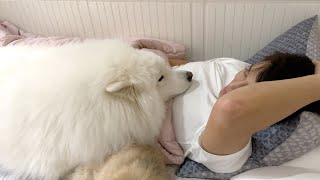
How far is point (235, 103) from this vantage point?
2.96 feet

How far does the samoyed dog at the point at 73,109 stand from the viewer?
1.09 meters

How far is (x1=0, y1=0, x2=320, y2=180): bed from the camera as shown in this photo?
162 cm

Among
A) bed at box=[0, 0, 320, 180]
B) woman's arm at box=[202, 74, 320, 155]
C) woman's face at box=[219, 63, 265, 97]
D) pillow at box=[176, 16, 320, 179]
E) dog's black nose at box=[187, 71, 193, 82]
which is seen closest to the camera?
woman's arm at box=[202, 74, 320, 155]

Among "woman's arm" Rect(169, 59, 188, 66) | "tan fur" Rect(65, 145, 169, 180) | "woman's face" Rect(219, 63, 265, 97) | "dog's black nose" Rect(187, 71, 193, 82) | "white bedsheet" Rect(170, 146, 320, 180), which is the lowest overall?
"white bedsheet" Rect(170, 146, 320, 180)

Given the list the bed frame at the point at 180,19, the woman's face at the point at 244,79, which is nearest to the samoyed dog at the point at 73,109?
the woman's face at the point at 244,79

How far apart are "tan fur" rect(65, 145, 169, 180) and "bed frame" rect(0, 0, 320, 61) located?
31.3 inches

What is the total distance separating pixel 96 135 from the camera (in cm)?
112

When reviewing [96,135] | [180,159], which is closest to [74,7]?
[96,135]

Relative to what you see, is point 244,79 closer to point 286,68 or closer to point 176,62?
point 286,68

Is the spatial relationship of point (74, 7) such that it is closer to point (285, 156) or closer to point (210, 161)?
point (210, 161)

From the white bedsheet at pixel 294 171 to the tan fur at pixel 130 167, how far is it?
0.29 metres

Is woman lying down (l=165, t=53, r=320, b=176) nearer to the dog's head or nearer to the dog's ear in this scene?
the dog's head

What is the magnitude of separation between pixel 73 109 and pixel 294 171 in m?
0.77

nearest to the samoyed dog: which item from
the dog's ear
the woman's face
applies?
the dog's ear
